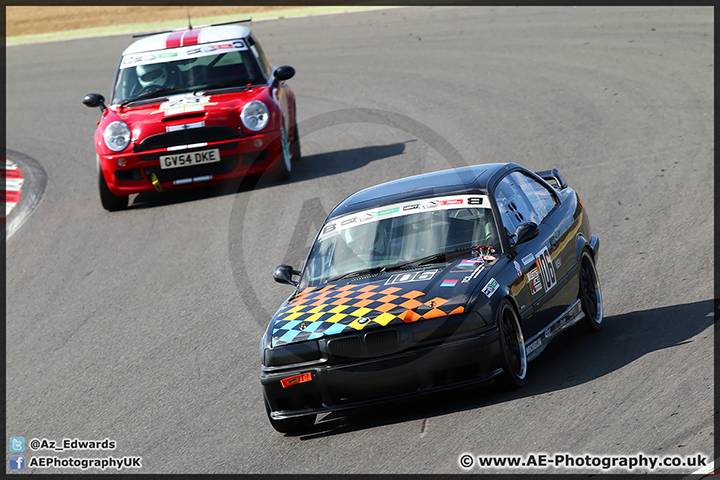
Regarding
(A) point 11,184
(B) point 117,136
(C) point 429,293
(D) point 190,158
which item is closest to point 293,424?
(C) point 429,293

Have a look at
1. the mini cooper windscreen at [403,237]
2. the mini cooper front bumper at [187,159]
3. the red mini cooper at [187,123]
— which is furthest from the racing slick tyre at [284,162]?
the mini cooper windscreen at [403,237]

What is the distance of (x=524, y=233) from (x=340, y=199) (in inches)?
208

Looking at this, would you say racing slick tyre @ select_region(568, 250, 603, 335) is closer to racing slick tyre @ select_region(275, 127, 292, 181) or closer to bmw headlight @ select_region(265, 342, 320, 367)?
bmw headlight @ select_region(265, 342, 320, 367)

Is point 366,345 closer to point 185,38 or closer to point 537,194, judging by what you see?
point 537,194

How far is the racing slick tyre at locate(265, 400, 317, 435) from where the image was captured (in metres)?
6.04

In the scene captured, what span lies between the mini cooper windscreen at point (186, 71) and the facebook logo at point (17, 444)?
22.1 ft

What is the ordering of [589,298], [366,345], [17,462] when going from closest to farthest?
[366,345] < [17,462] < [589,298]

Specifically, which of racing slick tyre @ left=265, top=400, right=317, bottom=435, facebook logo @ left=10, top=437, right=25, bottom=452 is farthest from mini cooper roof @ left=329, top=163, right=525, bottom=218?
facebook logo @ left=10, top=437, right=25, bottom=452

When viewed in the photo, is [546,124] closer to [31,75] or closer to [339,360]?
[339,360]

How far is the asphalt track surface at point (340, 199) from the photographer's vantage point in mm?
5766

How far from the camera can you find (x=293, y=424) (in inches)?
239

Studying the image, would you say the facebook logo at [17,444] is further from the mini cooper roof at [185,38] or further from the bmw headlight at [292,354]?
the mini cooper roof at [185,38]

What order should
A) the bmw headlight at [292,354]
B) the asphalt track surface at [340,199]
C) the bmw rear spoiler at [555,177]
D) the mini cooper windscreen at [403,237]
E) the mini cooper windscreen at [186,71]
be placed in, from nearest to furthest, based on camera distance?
the asphalt track surface at [340,199]
the bmw headlight at [292,354]
the mini cooper windscreen at [403,237]
the bmw rear spoiler at [555,177]
the mini cooper windscreen at [186,71]

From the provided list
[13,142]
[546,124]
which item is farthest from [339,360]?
[13,142]
